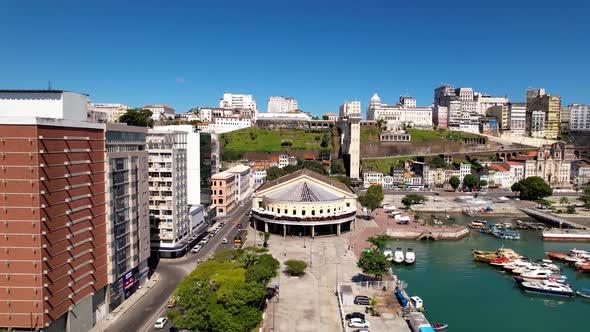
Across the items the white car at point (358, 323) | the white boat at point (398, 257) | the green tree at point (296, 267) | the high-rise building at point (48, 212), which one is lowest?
the white boat at point (398, 257)

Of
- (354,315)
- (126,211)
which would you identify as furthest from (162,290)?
(354,315)

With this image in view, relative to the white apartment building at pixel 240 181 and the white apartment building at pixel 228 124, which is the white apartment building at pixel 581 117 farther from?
the white apartment building at pixel 240 181

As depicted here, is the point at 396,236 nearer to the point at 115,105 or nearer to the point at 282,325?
the point at 282,325

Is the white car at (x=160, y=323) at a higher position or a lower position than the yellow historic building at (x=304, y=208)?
lower

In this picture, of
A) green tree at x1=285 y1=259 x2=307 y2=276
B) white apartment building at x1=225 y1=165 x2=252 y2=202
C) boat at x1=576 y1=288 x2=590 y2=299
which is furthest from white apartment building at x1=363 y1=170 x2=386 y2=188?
green tree at x1=285 y1=259 x2=307 y2=276

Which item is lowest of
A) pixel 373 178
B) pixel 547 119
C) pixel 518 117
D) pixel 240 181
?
pixel 373 178

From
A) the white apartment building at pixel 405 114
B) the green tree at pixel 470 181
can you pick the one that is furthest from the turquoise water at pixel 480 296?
the white apartment building at pixel 405 114

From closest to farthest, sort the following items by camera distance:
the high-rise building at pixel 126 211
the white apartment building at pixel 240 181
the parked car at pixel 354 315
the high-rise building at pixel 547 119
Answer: the high-rise building at pixel 126 211 < the parked car at pixel 354 315 < the white apartment building at pixel 240 181 < the high-rise building at pixel 547 119

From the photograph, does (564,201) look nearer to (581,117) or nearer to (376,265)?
(376,265)
